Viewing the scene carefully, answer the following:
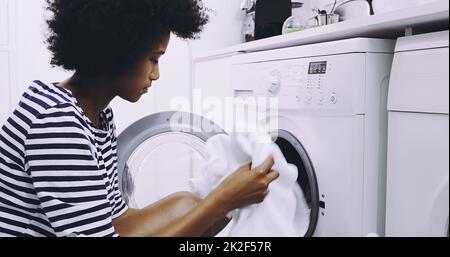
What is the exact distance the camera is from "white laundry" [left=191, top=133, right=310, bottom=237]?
0.88 m

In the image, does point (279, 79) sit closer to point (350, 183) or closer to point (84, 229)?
point (350, 183)

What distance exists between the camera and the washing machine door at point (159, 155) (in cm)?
103

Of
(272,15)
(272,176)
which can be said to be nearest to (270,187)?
(272,176)

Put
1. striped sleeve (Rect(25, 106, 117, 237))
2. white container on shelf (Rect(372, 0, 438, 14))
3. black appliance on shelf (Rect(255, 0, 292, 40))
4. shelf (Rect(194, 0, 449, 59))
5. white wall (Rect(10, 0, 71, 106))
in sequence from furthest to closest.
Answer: black appliance on shelf (Rect(255, 0, 292, 40)) → white container on shelf (Rect(372, 0, 438, 14)) → white wall (Rect(10, 0, 71, 106)) → shelf (Rect(194, 0, 449, 59)) → striped sleeve (Rect(25, 106, 117, 237))

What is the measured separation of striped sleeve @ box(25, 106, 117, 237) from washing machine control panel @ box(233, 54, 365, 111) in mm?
568

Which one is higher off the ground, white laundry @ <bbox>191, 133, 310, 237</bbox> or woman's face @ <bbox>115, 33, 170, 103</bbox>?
woman's face @ <bbox>115, 33, 170, 103</bbox>

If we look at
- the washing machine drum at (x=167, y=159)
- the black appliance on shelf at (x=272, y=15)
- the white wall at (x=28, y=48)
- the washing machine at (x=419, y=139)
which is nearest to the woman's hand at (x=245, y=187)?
the washing machine drum at (x=167, y=159)

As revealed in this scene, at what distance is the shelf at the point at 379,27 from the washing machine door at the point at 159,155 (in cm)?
21

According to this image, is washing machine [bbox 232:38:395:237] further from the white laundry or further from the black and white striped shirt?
the black and white striped shirt

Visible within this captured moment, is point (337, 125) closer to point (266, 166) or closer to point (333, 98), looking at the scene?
point (333, 98)

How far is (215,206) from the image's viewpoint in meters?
0.83

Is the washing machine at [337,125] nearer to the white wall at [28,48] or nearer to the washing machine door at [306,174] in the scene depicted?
the washing machine door at [306,174]

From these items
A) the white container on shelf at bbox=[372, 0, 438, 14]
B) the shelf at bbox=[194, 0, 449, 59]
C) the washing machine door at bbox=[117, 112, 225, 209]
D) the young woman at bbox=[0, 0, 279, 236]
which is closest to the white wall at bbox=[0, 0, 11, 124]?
the young woman at bbox=[0, 0, 279, 236]

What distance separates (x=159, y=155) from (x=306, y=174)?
381 millimetres
